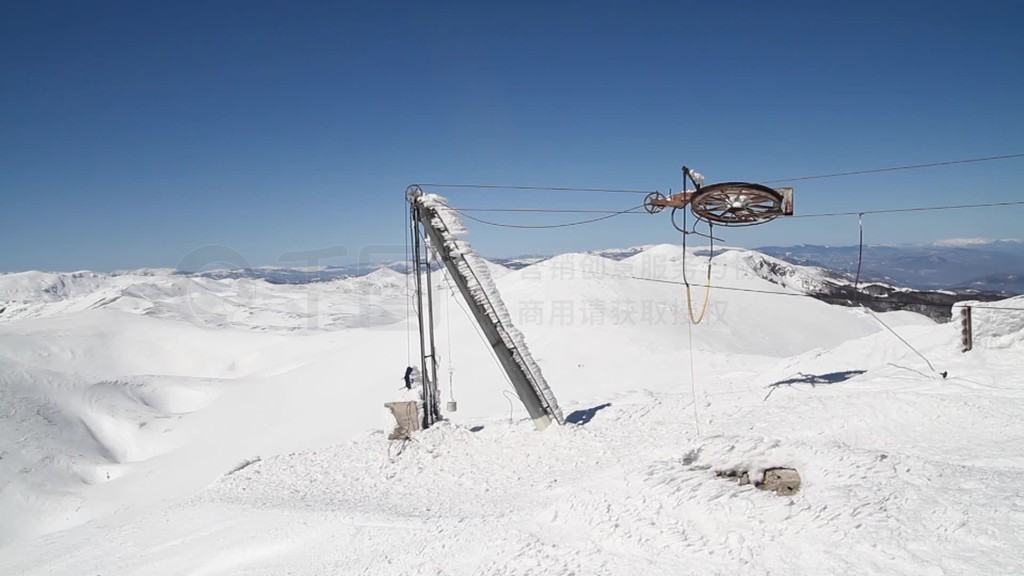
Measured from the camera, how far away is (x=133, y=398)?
27172 millimetres

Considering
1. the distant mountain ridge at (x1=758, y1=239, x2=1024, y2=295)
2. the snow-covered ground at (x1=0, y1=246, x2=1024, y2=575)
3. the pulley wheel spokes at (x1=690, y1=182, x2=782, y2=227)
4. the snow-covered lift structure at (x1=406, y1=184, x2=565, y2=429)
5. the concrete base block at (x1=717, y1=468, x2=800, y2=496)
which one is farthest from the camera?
the distant mountain ridge at (x1=758, y1=239, x2=1024, y2=295)

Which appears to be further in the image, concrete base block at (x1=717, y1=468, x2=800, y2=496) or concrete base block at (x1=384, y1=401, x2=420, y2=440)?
concrete base block at (x1=384, y1=401, x2=420, y2=440)

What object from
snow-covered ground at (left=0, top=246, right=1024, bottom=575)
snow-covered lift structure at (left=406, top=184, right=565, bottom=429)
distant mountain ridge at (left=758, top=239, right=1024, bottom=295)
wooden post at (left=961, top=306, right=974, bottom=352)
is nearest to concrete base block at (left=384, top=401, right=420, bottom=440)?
snow-covered ground at (left=0, top=246, right=1024, bottom=575)

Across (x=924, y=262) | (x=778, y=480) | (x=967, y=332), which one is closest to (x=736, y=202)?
(x=778, y=480)

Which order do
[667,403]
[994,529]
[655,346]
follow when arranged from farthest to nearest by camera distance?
[655,346], [667,403], [994,529]

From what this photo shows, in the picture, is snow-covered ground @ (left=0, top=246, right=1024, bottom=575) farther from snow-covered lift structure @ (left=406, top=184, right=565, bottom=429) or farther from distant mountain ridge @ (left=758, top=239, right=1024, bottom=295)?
distant mountain ridge @ (left=758, top=239, right=1024, bottom=295)

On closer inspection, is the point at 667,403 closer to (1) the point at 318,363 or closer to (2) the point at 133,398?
(1) the point at 318,363

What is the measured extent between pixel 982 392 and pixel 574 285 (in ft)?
77.9

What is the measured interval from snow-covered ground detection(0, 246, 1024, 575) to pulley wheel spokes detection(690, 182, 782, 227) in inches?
160

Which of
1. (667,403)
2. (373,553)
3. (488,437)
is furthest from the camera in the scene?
(667,403)

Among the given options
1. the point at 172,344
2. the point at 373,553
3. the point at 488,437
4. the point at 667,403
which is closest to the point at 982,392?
the point at 667,403

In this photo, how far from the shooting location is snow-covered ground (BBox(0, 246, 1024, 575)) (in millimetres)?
6109

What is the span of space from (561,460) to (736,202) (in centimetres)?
611

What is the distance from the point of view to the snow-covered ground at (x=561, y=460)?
611 centimetres
